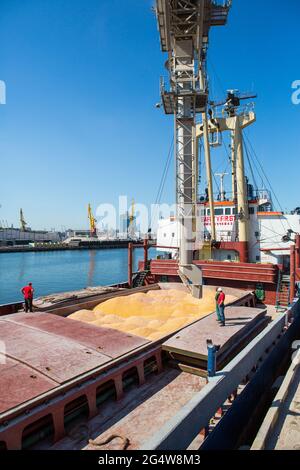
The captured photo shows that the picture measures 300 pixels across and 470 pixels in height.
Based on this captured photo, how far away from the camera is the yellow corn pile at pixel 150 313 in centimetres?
905

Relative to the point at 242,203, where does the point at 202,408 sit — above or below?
below

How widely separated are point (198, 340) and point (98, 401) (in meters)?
2.95

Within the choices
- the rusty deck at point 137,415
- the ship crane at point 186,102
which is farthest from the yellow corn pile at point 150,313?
the rusty deck at point 137,415

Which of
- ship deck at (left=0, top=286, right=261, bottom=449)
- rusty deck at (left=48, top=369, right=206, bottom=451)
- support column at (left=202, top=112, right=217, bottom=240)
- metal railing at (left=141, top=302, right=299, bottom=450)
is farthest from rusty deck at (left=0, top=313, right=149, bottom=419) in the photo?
support column at (left=202, top=112, right=217, bottom=240)

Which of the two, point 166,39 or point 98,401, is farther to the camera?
point 166,39

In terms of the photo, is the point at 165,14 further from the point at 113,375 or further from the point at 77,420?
the point at 77,420

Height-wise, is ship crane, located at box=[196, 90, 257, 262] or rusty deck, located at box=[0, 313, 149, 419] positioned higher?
ship crane, located at box=[196, 90, 257, 262]

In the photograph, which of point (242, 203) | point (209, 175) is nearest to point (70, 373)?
point (242, 203)

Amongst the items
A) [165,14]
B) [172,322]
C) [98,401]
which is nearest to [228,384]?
[98,401]

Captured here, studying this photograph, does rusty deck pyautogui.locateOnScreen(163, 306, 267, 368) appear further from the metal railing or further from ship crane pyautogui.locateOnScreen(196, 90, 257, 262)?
ship crane pyautogui.locateOnScreen(196, 90, 257, 262)

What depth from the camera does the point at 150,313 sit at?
1134cm

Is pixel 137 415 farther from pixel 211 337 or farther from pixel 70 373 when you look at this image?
pixel 211 337

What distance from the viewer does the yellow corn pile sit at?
905 cm
